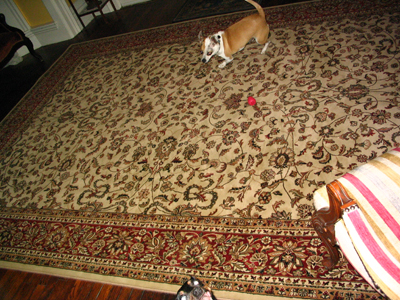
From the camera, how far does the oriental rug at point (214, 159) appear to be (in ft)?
4.60

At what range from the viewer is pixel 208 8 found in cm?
372

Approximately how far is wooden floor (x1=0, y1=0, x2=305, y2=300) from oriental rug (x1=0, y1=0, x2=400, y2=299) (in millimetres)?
73

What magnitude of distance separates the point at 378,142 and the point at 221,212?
46.3 inches

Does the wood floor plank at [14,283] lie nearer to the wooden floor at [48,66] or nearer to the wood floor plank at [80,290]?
the wooden floor at [48,66]

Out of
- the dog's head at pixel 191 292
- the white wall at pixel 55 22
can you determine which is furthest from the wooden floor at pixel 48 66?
the dog's head at pixel 191 292

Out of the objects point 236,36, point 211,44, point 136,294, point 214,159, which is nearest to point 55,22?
point 211,44

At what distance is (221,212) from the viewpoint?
1.59m

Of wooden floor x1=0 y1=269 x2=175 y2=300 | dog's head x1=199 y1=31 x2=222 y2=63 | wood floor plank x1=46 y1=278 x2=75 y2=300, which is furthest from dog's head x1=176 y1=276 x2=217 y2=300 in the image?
dog's head x1=199 y1=31 x2=222 y2=63

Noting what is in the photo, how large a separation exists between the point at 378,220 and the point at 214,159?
47.7 inches

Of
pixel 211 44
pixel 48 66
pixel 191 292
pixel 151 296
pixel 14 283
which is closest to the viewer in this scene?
pixel 191 292

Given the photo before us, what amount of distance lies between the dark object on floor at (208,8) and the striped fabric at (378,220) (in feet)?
10.4

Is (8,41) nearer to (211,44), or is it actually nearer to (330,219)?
(211,44)

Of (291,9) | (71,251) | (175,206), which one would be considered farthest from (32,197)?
(291,9)

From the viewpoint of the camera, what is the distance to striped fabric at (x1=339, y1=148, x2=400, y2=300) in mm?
725
